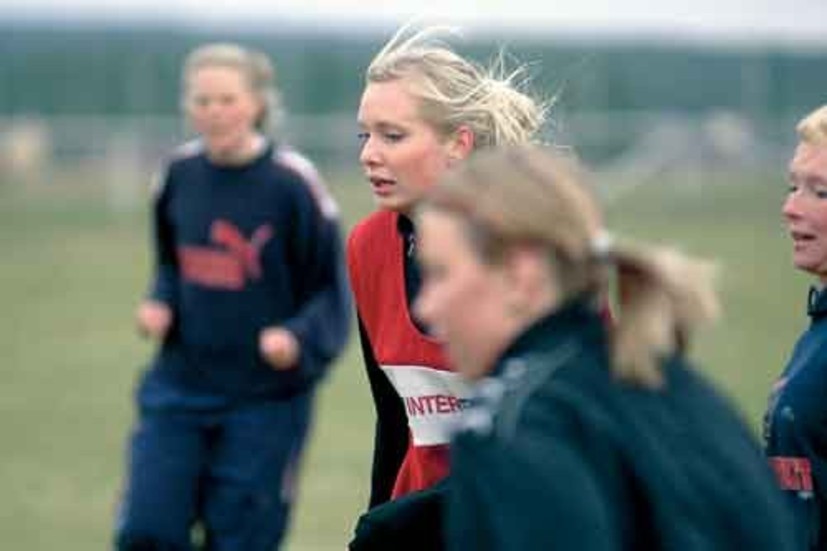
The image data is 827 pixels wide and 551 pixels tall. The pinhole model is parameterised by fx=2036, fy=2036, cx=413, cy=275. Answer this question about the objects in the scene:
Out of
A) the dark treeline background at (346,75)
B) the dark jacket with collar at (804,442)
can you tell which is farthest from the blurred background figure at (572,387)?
the dark treeline background at (346,75)

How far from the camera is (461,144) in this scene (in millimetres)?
4547

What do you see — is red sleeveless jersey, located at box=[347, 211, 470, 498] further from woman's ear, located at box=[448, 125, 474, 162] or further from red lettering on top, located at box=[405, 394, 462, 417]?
woman's ear, located at box=[448, 125, 474, 162]

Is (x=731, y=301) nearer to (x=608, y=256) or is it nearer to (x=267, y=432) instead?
(x=267, y=432)

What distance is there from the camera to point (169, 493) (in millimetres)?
6461

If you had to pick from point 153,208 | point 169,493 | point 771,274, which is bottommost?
point 771,274

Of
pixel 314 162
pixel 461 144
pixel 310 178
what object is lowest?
pixel 314 162

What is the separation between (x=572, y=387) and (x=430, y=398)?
171 cm

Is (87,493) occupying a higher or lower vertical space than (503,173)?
lower

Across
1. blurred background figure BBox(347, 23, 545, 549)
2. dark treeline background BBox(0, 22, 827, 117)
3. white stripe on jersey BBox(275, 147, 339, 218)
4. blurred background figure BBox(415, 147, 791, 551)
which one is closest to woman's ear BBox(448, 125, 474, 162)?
blurred background figure BBox(347, 23, 545, 549)

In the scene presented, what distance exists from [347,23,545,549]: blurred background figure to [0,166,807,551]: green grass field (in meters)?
0.63

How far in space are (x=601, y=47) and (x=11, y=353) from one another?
23.2 m

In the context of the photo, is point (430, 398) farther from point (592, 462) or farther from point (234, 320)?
point (234, 320)

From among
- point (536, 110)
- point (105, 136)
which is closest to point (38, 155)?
point (105, 136)

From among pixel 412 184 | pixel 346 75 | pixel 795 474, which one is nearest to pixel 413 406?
pixel 412 184
